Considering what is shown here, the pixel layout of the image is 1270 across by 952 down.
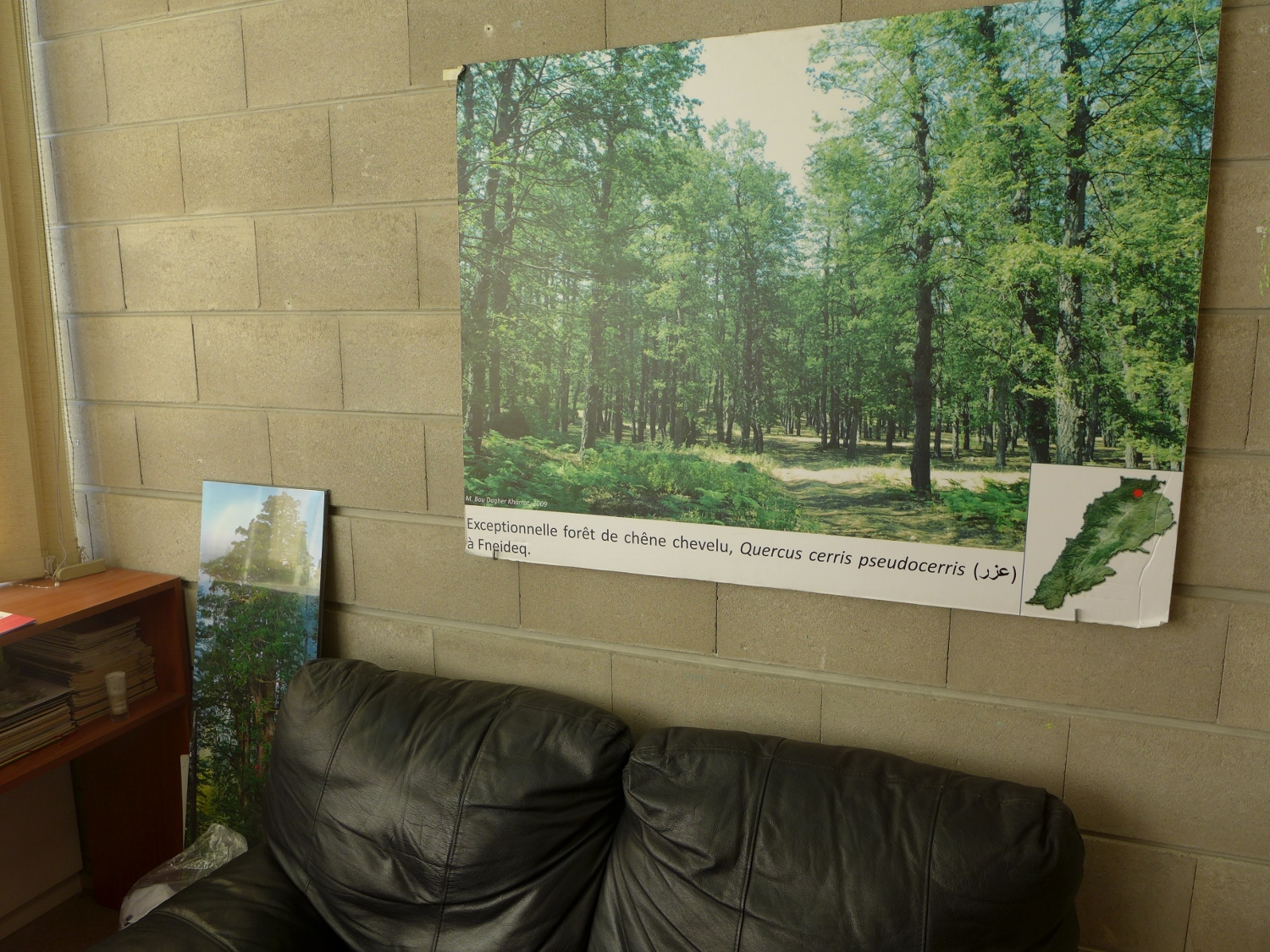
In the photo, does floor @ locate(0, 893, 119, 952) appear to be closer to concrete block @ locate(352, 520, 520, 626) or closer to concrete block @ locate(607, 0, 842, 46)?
concrete block @ locate(352, 520, 520, 626)

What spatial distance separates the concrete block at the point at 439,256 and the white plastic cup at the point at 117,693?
127 cm

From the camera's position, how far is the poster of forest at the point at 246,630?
74.2 inches

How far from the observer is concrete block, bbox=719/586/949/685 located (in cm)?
144

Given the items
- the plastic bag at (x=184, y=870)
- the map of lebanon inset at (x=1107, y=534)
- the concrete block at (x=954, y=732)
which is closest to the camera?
the map of lebanon inset at (x=1107, y=534)

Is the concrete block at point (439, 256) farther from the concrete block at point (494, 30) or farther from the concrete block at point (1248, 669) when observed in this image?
the concrete block at point (1248, 669)

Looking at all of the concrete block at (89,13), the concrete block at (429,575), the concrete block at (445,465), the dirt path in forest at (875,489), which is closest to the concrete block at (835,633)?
the dirt path in forest at (875,489)

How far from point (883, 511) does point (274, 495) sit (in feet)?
4.63

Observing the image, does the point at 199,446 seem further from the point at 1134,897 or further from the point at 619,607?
the point at 1134,897

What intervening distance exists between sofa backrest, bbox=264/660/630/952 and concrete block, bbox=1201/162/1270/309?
4.11 feet

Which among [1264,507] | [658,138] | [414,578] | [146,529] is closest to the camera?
[1264,507]

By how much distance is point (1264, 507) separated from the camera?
1.24 metres

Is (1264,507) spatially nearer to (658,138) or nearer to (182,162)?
(658,138)

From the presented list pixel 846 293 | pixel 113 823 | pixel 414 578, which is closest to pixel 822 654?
pixel 846 293

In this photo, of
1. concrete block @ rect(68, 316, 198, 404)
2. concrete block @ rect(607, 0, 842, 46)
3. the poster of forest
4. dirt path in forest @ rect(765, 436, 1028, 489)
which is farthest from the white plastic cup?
concrete block @ rect(607, 0, 842, 46)
